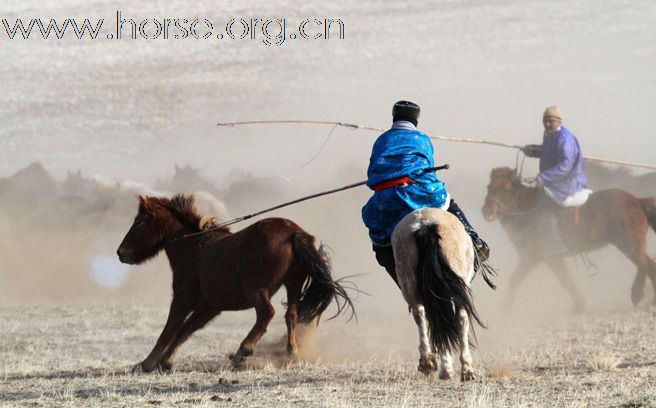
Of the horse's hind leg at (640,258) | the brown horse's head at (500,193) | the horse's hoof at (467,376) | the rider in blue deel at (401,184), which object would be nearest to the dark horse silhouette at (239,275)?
the rider in blue deel at (401,184)

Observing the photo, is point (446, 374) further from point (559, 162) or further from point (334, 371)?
point (559, 162)

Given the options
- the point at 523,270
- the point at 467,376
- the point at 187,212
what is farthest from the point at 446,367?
the point at 523,270

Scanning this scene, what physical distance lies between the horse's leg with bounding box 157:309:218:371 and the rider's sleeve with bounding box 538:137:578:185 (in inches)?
285

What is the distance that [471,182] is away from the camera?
29.2 metres

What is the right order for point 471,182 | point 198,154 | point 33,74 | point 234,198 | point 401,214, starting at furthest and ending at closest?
point 198,154
point 33,74
point 471,182
point 234,198
point 401,214

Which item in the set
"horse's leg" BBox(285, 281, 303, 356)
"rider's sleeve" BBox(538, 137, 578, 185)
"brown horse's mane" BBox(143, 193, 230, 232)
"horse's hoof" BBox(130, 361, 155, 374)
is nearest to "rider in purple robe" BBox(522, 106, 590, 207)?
"rider's sleeve" BBox(538, 137, 578, 185)

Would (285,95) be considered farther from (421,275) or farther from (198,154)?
(421,275)

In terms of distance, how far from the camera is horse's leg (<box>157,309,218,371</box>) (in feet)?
28.8

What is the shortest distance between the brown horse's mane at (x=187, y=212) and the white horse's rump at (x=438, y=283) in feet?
8.63

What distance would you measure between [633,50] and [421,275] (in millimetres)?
41608

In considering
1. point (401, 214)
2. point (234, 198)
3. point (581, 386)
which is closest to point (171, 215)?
point (401, 214)

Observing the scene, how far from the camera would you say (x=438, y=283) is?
7.06 meters

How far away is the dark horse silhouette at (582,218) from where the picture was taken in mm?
15320

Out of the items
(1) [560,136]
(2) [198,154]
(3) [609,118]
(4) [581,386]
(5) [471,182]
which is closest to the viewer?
(4) [581,386]
